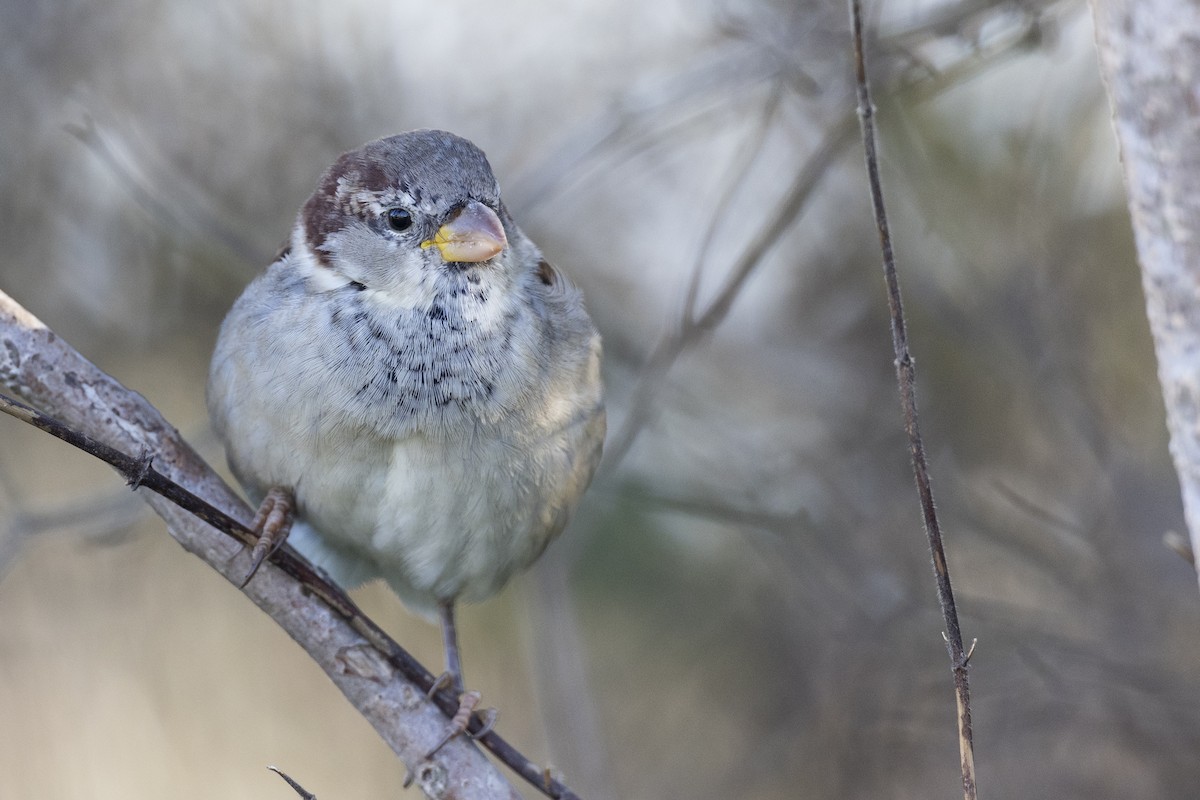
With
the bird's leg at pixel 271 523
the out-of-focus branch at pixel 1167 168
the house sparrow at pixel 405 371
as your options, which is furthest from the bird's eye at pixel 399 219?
the out-of-focus branch at pixel 1167 168

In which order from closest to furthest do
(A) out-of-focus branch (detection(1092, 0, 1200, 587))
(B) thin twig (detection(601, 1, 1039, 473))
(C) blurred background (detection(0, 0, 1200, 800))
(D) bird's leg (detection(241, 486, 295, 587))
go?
(A) out-of-focus branch (detection(1092, 0, 1200, 587)) < (D) bird's leg (detection(241, 486, 295, 587)) < (B) thin twig (detection(601, 1, 1039, 473)) < (C) blurred background (detection(0, 0, 1200, 800))

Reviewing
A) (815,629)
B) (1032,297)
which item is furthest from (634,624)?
(1032,297)

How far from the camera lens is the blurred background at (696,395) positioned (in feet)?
11.1

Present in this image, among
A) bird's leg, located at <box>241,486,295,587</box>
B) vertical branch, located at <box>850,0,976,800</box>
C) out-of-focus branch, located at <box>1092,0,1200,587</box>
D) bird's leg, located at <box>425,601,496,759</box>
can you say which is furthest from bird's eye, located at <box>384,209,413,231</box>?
out-of-focus branch, located at <box>1092,0,1200,587</box>

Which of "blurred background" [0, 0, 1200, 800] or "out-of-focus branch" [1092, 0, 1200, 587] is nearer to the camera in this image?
"out-of-focus branch" [1092, 0, 1200, 587]

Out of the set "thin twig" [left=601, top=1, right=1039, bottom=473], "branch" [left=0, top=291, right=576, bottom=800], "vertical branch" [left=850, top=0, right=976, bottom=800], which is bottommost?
"branch" [left=0, top=291, right=576, bottom=800]

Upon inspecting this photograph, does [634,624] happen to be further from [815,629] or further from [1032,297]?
[1032,297]

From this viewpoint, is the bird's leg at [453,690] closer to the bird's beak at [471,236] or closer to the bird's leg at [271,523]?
the bird's leg at [271,523]

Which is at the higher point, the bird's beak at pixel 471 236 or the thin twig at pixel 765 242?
the thin twig at pixel 765 242

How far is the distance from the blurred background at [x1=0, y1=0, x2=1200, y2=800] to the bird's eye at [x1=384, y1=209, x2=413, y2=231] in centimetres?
87

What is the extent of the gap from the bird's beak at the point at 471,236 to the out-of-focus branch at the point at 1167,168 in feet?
3.61

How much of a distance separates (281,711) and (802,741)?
1.86 m

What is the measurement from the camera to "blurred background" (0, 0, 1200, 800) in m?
3.38

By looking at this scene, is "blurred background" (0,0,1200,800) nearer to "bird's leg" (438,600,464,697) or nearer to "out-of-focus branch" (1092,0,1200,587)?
"bird's leg" (438,600,464,697)
